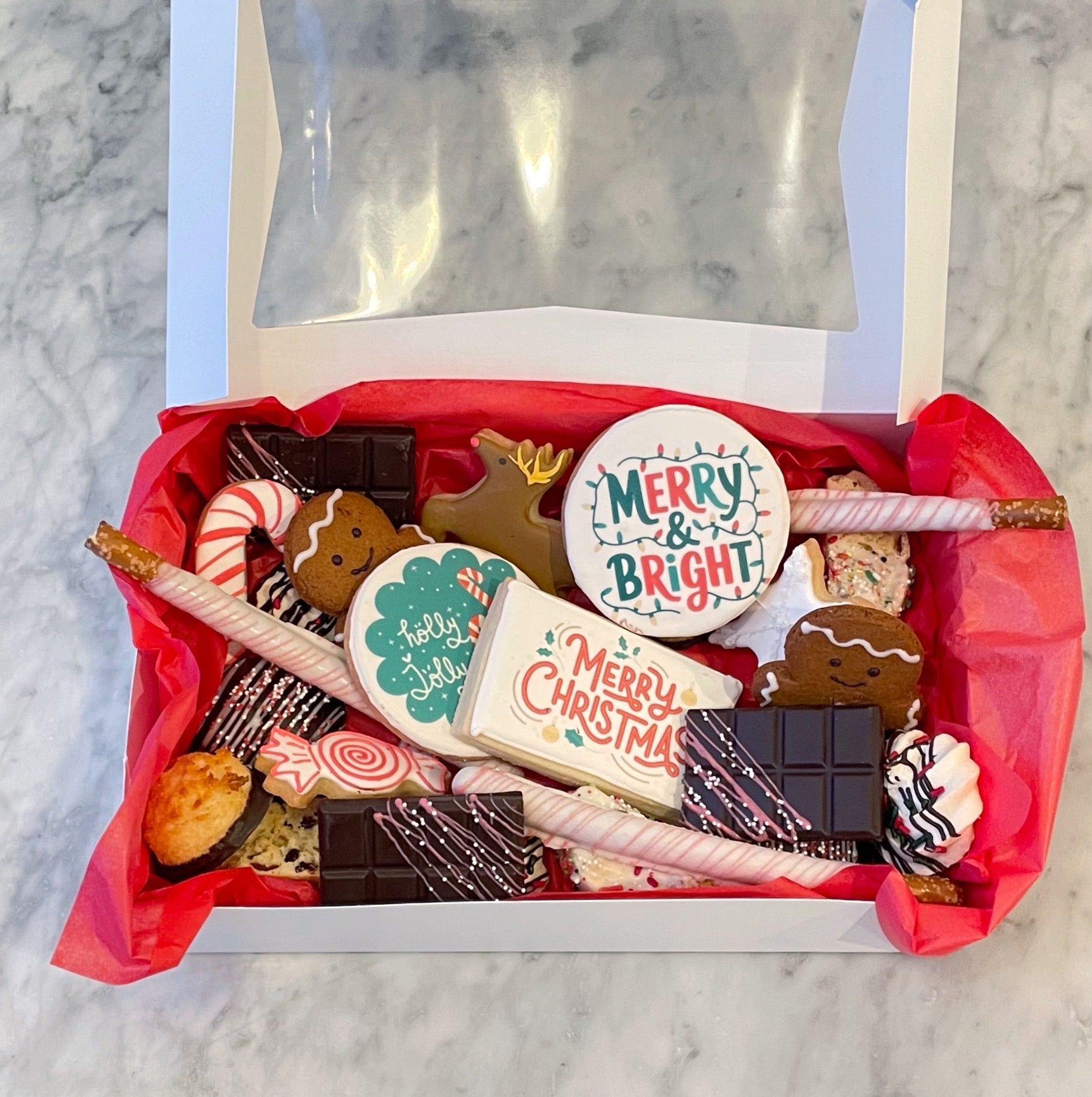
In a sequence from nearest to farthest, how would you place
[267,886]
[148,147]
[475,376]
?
1. [267,886]
2. [475,376]
3. [148,147]

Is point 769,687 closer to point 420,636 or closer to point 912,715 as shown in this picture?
point 912,715

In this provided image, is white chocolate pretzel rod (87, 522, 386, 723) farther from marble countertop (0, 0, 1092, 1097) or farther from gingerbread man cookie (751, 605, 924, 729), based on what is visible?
gingerbread man cookie (751, 605, 924, 729)

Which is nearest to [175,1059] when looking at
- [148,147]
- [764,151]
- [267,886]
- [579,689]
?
[267,886]

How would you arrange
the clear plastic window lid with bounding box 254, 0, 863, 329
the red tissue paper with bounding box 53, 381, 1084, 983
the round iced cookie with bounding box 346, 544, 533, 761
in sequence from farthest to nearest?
1. the clear plastic window lid with bounding box 254, 0, 863, 329
2. the round iced cookie with bounding box 346, 544, 533, 761
3. the red tissue paper with bounding box 53, 381, 1084, 983

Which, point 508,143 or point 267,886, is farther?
point 508,143

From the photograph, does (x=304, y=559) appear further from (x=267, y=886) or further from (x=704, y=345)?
(x=704, y=345)

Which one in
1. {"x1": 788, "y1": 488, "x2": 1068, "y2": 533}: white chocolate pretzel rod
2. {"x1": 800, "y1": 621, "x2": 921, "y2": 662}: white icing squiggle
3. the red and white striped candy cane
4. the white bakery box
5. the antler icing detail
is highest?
the white bakery box

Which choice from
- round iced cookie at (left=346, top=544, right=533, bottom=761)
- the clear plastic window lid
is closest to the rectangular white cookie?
round iced cookie at (left=346, top=544, right=533, bottom=761)
